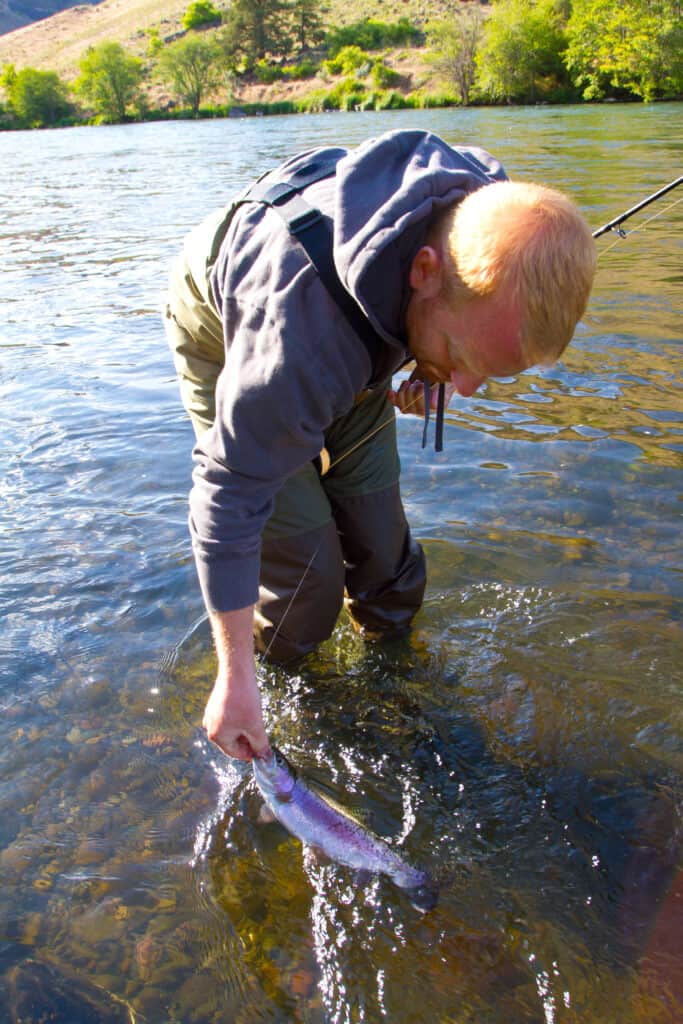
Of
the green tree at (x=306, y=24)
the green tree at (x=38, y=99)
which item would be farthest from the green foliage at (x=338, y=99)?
the green tree at (x=306, y=24)

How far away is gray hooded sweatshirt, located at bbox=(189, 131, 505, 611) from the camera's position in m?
1.65

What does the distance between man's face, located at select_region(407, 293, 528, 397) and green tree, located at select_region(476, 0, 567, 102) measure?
52526mm

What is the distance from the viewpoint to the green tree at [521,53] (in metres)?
47.4

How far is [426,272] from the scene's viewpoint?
1.67 m

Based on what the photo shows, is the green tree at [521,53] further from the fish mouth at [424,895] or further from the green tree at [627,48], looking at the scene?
the fish mouth at [424,895]

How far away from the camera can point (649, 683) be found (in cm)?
307

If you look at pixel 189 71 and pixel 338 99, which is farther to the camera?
pixel 189 71

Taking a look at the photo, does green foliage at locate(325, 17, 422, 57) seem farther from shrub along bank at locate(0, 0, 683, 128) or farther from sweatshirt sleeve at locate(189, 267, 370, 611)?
sweatshirt sleeve at locate(189, 267, 370, 611)

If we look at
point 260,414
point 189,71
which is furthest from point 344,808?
point 189,71

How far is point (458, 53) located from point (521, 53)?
5671 mm

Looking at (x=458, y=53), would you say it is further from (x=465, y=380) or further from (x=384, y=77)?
(x=465, y=380)

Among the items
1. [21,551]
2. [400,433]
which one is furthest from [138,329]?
[21,551]

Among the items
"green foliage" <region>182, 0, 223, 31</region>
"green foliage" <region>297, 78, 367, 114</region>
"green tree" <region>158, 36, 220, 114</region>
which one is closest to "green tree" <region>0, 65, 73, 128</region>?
"green tree" <region>158, 36, 220, 114</region>

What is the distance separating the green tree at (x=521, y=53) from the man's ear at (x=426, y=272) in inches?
2070
